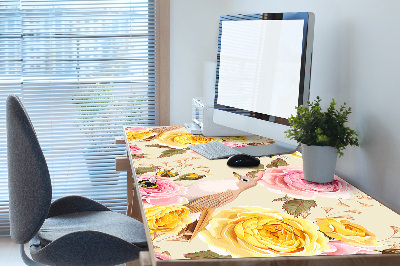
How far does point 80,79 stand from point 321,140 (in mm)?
2020

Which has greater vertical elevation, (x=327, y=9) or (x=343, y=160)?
(x=327, y=9)

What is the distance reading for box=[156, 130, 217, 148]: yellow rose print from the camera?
7.49 feet

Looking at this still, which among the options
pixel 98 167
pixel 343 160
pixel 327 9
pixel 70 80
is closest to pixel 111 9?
pixel 70 80

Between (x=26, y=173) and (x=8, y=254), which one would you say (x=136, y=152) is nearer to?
(x=26, y=173)

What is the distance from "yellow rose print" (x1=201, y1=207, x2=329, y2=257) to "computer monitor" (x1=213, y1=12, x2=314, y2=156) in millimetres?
590

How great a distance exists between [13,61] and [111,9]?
2.15ft

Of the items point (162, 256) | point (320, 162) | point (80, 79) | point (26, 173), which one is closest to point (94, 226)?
point (26, 173)

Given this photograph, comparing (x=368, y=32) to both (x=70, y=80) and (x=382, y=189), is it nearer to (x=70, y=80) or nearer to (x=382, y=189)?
(x=382, y=189)

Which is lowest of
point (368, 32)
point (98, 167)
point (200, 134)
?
point (98, 167)

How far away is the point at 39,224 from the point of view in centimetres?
170

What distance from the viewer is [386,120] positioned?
1586 millimetres

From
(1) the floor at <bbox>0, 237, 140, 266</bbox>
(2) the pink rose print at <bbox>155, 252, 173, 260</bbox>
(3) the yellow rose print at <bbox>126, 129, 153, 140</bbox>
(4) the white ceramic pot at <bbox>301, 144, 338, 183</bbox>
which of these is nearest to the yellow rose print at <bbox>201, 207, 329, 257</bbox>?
(2) the pink rose print at <bbox>155, 252, 173, 260</bbox>

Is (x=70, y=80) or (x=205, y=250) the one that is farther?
(x=70, y=80)

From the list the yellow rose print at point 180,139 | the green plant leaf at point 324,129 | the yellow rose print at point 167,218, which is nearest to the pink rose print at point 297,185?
the green plant leaf at point 324,129
